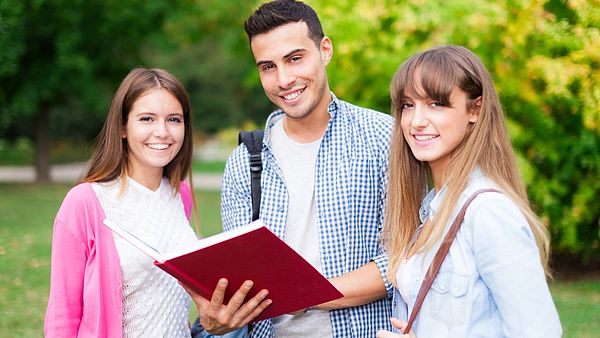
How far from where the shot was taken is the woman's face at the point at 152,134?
2.92m

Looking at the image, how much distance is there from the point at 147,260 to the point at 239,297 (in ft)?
1.73

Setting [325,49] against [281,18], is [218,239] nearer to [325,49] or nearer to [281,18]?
[281,18]

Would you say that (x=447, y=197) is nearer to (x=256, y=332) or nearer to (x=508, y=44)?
(x=256, y=332)

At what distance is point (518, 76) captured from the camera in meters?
7.05

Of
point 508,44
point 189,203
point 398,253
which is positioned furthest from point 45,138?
point 398,253

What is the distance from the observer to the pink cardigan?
8.46ft

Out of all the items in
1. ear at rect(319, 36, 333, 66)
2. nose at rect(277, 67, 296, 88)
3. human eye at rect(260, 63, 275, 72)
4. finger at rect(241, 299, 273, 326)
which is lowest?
finger at rect(241, 299, 273, 326)

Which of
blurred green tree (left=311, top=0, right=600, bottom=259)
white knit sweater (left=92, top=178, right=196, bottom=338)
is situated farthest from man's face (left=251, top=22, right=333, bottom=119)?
blurred green tree (left=311, top=0, right=600, bottom=259)

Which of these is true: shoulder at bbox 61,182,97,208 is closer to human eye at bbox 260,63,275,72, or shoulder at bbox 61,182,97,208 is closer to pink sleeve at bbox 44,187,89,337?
pink sleeve at bbox 44,187,89,337

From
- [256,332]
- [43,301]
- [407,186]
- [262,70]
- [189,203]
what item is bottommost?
[43,301]

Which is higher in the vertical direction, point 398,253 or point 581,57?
point 581,57

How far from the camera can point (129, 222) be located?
2807 millimetres

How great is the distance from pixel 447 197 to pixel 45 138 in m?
18.0

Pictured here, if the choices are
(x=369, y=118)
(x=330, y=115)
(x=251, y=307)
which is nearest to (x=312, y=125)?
(x=330, y=115)
